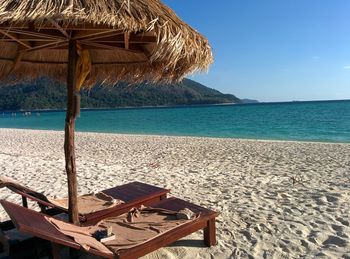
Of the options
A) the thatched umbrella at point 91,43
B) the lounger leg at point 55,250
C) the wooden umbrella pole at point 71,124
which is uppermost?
the thatched umbrella at point 91,43

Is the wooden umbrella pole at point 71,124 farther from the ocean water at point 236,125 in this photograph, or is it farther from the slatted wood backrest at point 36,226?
the ocean water at point 236,125

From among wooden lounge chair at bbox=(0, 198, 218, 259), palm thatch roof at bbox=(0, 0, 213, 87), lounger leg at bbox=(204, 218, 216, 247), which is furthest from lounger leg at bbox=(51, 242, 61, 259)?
palm thatch roof at bbox=(0, 0, 213, 87)

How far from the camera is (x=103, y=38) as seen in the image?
3.46 meters

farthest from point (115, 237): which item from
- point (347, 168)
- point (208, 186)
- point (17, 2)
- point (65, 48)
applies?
point (347, 168)

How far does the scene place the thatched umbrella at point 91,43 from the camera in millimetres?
2518

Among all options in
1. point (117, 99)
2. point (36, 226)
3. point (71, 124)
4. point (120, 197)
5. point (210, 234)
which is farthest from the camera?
point (117, 99)

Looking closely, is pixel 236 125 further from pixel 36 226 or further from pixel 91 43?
pixel 36 226

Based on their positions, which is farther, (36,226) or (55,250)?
(55,250)

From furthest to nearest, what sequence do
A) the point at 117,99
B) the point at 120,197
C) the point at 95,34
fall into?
1. the point at 117,99
2. the point at 120,197
3. the point at 95,34

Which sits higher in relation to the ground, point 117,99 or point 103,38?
point 117,99

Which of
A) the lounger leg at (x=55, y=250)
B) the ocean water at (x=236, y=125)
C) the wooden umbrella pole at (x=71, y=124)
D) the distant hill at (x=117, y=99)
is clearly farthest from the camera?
the distant hill at (x=117, y=99)

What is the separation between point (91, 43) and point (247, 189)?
3.40 meters

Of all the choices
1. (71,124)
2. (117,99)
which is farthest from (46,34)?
(117,99)

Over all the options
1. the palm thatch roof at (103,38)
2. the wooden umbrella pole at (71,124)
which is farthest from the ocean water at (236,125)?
the wooden umbrella pole at (71,124)
